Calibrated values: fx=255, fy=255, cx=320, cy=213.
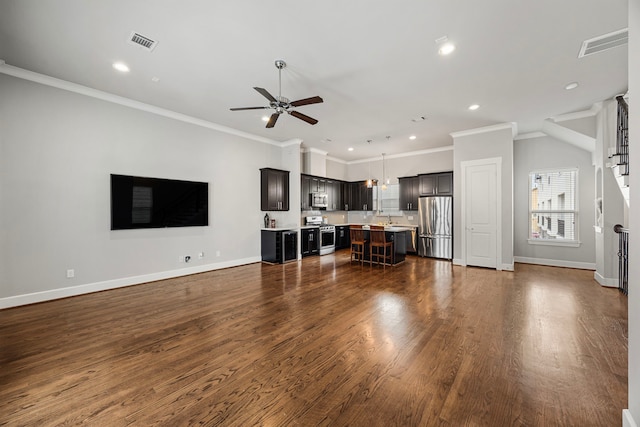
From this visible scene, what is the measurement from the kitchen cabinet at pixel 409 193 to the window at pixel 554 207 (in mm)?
2776

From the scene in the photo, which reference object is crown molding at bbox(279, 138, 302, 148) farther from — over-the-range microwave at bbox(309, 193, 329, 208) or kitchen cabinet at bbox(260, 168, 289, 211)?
over-the-range microwave at bbox(309, 193, 329, 208)

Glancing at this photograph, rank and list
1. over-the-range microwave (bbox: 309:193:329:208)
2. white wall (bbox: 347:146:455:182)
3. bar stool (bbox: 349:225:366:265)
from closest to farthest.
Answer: bar stool (bbox: 349:225:366:265), white wall (bbox: 347:146:455:182), over-the-range microwave (bbox: 309:193:329:208)

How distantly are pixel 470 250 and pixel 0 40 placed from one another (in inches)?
337

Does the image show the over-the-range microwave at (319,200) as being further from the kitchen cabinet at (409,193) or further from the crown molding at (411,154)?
the kitchen cabinet at (409,193)

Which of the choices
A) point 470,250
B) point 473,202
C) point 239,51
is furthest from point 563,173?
point 239,51

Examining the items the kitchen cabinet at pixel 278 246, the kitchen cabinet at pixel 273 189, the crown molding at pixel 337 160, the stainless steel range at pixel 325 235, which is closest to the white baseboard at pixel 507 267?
the stainless steel range at pixel 325 235

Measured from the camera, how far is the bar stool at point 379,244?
20.0 ft

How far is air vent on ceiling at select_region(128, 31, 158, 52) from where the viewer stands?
292 centimetres

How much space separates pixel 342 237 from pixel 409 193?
2740 mm

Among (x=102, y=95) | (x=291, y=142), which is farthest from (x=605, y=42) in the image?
(x=102, y=95)

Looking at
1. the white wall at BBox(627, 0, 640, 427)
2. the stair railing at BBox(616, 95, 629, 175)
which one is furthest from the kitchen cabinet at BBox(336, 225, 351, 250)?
the white wall at BBox(627, 0, 640, 427)

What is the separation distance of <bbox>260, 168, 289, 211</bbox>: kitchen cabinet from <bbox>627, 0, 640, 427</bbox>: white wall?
239 inches

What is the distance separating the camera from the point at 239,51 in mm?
3178

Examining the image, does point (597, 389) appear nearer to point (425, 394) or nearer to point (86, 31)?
point (425, 394)
